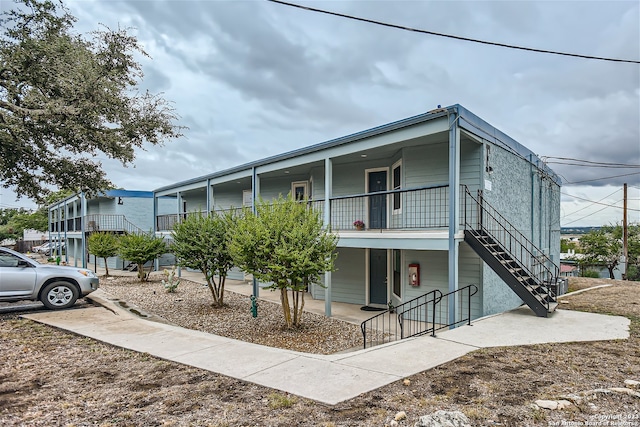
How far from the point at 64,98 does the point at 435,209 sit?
9725mm

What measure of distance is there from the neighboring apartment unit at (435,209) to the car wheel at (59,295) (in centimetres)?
611

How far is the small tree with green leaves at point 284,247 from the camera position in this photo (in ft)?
26.1

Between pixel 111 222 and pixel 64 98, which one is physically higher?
pixel 64 98

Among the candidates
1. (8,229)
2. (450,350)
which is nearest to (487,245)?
(450,350)

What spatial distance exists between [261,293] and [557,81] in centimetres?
1348

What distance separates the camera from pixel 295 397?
4160mm

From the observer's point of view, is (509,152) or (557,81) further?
(557,81)

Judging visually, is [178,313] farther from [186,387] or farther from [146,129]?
A: [186,387]

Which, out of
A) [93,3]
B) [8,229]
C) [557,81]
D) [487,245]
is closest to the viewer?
[487,245]

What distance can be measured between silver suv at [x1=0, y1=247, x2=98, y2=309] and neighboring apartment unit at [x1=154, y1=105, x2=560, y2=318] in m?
5.87

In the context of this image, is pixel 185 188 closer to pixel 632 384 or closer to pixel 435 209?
pixel 435 209

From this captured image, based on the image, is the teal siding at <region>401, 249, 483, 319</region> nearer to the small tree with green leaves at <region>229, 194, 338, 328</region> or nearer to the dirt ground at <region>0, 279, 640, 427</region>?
the small tree with green leaves at <region>229, 194, 338, 328</region>

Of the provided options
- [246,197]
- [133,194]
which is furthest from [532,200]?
[133,194]

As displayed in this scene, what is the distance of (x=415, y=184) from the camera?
10.2 m
